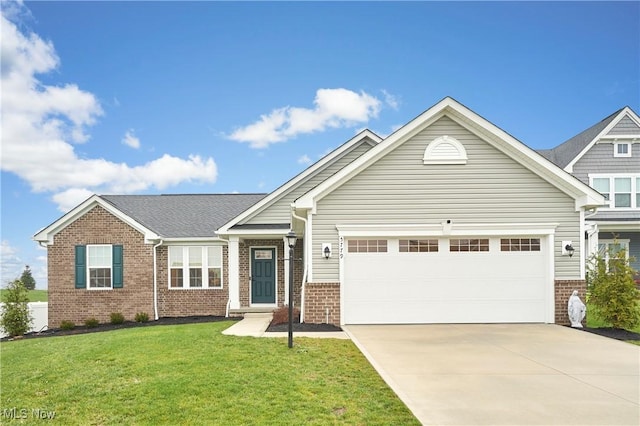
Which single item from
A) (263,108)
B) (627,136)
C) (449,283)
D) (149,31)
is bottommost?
(449,283)

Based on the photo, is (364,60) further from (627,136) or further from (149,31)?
(627,136)

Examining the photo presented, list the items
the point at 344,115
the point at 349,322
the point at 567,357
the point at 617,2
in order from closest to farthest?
the point at 567,357 < the point at 349,322 < the point at 617,2 < the point at 344,115

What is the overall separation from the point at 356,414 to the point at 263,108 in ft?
59.4

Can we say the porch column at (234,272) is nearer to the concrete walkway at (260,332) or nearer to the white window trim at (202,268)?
the white window trim at (202,268)

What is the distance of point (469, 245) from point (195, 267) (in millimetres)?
10550

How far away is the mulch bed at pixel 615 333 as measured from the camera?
32.0 feet

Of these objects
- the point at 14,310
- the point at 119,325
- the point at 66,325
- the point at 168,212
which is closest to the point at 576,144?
the point at 168,212

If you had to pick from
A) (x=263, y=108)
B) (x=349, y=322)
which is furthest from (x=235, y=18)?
(x=349, y=322)

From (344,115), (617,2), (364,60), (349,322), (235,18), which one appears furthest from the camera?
(344,115)

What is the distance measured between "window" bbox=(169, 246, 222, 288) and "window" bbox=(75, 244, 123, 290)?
6.27 feet

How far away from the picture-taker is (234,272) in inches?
626

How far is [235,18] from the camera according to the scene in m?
16.0

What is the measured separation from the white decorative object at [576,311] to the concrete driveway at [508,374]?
0.70 meters

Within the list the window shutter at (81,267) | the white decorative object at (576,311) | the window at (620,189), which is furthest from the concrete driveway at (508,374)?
the window at (620,189)
